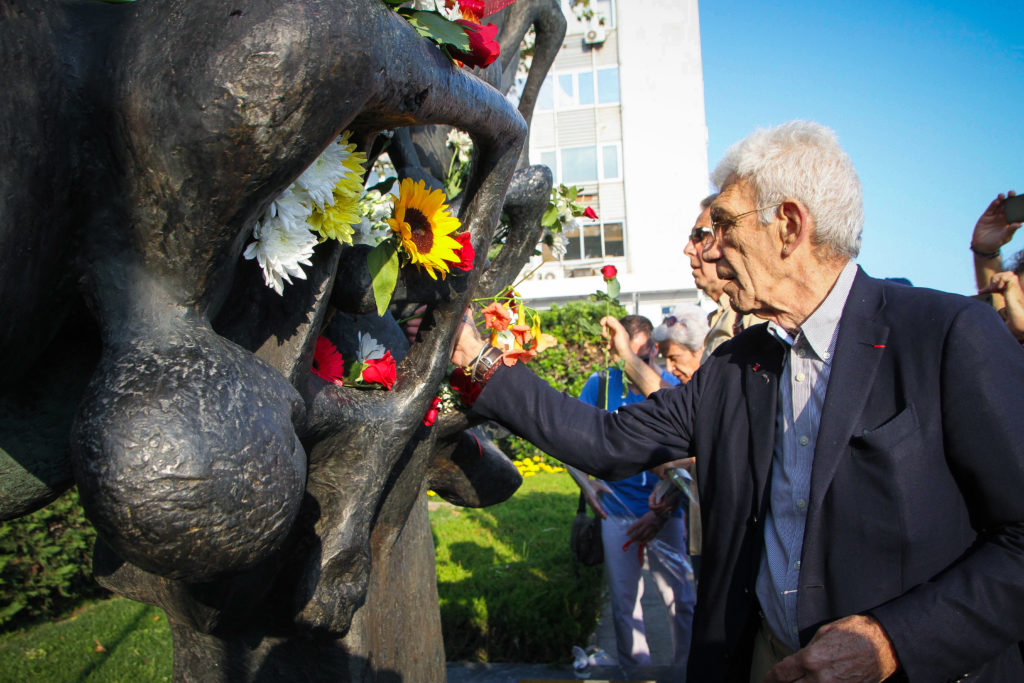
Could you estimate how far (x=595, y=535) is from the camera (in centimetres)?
598

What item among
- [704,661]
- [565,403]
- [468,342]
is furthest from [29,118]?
[704,661]

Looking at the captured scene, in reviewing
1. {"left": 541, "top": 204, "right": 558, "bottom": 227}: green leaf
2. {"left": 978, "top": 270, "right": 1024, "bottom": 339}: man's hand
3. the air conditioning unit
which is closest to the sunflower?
{"left": 541, "top": 204, "right": 558, "bottom": 227}: green leaf

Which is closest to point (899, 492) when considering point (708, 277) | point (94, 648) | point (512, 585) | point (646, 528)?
point (708, 277)

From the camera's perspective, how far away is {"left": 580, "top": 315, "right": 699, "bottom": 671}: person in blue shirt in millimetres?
4738

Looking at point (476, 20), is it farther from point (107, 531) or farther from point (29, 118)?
point (107, 531)

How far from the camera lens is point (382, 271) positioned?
61.4 inches

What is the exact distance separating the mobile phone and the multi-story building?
18.4m

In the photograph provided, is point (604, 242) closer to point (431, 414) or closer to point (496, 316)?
point (496, 316)

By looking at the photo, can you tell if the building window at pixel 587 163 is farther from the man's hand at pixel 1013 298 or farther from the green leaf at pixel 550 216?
the green leaf at pixel 550 216

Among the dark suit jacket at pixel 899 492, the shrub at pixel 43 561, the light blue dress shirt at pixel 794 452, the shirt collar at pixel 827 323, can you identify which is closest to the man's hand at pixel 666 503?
the dark suit jacket at pixel 899 492

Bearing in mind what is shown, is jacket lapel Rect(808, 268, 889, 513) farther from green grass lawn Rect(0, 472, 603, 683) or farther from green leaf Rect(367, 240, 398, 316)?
green grass lawn Rect(0, 472, 603, 683)

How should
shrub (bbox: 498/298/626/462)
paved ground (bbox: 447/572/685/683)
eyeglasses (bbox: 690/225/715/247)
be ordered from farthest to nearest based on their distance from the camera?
shrub (bbox: 498/298/626/462)
paved ground (bbox: 447/572/685/683)
eyeglasses (bbox: 690/225/715/247)

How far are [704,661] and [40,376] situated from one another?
6.11 ft

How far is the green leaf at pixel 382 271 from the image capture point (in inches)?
61.3
